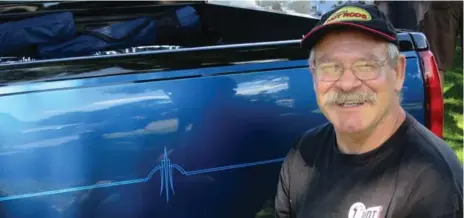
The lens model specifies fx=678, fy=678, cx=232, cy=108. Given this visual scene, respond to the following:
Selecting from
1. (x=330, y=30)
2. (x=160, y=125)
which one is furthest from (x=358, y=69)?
(x=160, y=125)

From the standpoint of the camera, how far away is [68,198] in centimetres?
219

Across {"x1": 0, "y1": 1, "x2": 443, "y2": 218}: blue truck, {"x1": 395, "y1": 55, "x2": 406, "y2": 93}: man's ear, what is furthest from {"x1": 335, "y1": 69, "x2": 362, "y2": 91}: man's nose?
{"x1": 0, "y1": 1, "x2": 443, "y2": 218}: blue truck

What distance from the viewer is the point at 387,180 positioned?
183cm

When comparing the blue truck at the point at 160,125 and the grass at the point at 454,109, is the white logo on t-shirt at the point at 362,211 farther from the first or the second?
the grass at the point at 454,109

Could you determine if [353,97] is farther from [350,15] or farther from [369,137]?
[350,15]

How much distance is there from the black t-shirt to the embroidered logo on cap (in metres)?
0.32

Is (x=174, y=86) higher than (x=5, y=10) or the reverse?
the reverse

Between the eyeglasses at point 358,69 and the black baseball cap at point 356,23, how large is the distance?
78mm

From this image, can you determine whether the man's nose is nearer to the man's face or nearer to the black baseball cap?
the man's face

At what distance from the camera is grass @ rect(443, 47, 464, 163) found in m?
5.33

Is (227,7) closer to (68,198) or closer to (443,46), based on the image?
(68,198)

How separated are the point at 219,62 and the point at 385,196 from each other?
2.76 feet

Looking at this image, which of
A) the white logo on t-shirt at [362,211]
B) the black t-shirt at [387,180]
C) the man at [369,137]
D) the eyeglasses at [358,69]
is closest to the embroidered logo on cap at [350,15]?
the man at [369,137]

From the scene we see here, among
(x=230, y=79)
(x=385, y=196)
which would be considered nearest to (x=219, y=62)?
(x=230, y=79)
